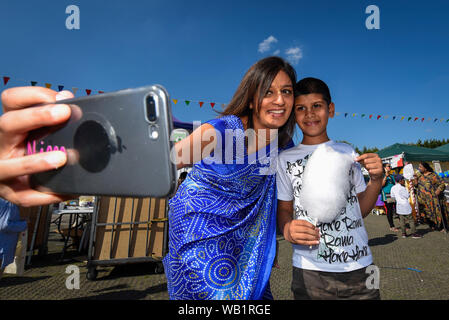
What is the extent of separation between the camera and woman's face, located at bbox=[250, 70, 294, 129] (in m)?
1.58

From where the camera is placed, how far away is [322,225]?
1545 mm

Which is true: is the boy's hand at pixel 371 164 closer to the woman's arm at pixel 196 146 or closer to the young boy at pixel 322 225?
the young boy at pixel 322 225

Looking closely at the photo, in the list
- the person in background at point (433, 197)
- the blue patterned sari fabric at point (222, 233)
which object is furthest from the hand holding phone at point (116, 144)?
the person in background at point (433, 197)

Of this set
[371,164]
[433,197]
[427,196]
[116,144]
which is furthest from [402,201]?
[116,144]

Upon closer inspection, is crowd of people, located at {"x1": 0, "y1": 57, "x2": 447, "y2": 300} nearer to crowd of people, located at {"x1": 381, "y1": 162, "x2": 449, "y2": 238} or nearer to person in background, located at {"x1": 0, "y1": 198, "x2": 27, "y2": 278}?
person in background, located at {"x1": 0, "y1": 198, "x2": 27, "y2": 278}

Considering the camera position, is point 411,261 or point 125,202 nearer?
point 125,202

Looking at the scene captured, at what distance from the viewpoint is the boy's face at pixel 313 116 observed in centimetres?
167

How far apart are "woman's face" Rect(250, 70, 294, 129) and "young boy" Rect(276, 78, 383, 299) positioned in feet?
0.51

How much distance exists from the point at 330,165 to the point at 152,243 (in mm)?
4020

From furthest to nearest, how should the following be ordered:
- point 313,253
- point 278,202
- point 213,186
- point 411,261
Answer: point 411,261, point 278,202, point 313,253, point 213,186

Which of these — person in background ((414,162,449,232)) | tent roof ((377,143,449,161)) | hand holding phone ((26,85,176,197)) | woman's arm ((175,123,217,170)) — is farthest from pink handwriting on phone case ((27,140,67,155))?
tent roof ((377,143,449,161))

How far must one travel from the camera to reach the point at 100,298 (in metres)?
3.59
